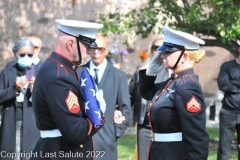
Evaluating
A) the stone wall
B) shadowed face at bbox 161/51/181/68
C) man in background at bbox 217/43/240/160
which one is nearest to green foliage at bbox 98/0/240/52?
man in background at bbox 217/43/240/160

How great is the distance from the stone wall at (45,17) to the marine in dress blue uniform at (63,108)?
29.4ft

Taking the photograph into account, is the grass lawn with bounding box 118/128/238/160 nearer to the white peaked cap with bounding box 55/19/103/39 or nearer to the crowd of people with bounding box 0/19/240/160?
the crowd of people with bounding box 0/19/240/160

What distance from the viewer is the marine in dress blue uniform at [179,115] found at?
470 centimetres

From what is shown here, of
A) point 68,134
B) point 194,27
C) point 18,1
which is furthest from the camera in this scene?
point 18,1

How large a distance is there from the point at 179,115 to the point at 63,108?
0.99m

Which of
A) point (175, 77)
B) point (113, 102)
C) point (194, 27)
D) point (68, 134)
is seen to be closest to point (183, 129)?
point (175, 77)

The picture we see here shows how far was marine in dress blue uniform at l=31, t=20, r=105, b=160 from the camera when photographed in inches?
169

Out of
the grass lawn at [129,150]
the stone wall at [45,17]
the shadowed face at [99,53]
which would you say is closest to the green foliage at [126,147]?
the grass lawn at [129,150]

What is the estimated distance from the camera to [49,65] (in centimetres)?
448

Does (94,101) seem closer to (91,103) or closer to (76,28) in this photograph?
(91,103)

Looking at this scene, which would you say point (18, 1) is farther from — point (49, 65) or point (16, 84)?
point (49, 65)

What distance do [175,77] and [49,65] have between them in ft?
3.62

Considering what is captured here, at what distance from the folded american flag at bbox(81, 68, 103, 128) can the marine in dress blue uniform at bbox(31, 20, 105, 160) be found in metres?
0.03

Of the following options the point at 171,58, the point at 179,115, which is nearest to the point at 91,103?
the point at 179,115
